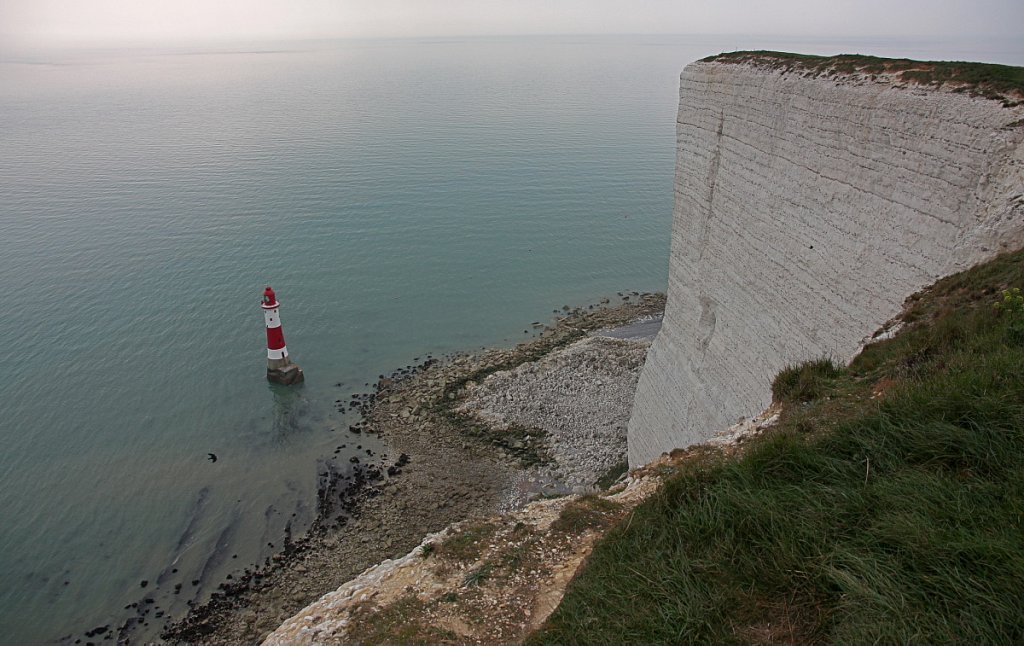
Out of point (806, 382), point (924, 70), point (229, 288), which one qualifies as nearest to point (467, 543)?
point (806, 382)

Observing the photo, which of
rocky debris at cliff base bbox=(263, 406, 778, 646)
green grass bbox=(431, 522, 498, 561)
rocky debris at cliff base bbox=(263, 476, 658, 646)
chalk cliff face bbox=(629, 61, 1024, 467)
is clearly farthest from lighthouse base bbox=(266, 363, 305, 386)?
green grass bbox=(431, 522, 498, 561)

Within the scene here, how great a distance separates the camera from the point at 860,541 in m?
4.82

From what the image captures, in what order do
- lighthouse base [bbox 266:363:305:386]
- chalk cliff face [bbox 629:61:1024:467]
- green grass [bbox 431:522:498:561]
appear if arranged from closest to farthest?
green grass [bbox 431:522:498:561] < chalk cliff face [bbox 629:61:1024:467] < lighthouse base [bbox 266:363:305:386]

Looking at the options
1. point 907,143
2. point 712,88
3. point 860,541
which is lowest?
point 860,541

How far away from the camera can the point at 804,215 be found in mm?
11234

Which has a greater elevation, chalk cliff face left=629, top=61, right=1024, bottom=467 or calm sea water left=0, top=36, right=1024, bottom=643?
chalk cliff face left=629, top=61, right=1024, bottom=467

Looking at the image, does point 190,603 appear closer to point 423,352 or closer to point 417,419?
point 417,419

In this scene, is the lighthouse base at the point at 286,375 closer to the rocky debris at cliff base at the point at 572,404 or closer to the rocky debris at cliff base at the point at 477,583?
the rocky debris at cliff base at the point at 572,404

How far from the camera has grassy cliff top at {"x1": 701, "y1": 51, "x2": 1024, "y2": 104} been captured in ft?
28.1

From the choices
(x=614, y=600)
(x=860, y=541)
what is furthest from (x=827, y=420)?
(x=614, y=600)

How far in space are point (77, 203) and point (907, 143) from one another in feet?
163

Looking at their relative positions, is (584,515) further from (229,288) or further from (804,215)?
(229,288)

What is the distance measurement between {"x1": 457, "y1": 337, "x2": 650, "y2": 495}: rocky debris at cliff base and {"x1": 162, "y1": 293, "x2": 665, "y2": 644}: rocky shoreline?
0.24 feet

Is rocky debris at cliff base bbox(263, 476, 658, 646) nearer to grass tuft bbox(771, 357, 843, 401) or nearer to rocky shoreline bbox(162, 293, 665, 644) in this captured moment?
grass tuft bbox(771, 357, 843, 401)
